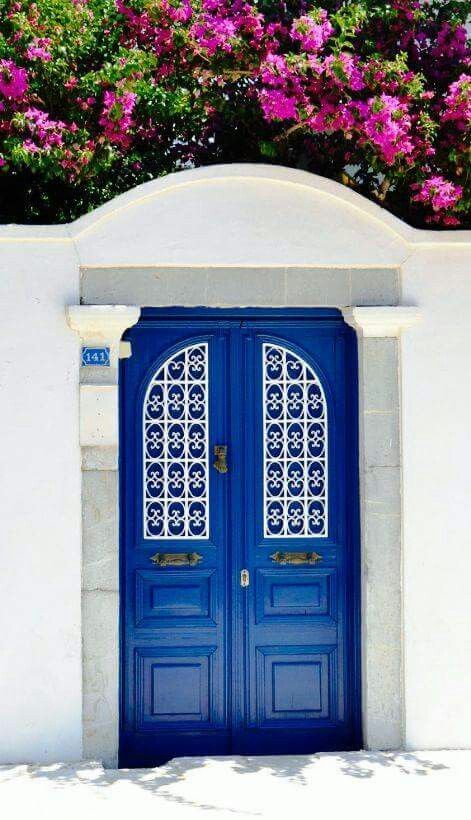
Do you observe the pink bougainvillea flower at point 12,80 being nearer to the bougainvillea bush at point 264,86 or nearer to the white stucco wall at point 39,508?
the bougainvillea bush at point 264,86

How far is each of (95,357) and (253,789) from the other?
8.06ft

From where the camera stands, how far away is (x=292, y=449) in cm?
642

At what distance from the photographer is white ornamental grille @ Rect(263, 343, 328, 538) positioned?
21.0ft

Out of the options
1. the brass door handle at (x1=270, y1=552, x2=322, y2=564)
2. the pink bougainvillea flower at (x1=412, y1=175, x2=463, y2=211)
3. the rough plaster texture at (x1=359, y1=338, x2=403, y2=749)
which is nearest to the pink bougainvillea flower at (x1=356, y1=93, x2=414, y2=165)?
the pink bougainvillea flower at (x1=412, y1=175, x2=463, y2=211)

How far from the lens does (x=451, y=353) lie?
632cm

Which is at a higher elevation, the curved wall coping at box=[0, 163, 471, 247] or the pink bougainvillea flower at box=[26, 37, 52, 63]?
the pink bougainvillea flower at box=[26, 37, 52, 63]

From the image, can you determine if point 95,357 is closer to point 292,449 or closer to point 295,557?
point 292,449

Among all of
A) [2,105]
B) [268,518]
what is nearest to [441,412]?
[268,518]

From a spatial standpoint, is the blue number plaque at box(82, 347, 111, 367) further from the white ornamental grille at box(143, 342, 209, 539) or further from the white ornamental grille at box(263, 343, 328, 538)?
the white ornamental grille at box(263, 343, 328, 538)

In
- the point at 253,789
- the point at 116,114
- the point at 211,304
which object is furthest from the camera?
the point at 116,114

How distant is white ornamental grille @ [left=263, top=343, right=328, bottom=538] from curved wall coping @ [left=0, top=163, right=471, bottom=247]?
36.3 inches

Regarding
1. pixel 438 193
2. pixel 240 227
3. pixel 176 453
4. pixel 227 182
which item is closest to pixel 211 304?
pixel 240 227

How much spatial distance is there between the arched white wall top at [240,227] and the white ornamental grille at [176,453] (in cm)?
60

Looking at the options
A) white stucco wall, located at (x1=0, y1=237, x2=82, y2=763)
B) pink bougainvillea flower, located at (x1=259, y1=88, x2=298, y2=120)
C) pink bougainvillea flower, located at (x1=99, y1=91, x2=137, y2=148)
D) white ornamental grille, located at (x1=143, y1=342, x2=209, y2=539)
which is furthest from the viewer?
pink bougainvillea flower, located at (x1=99, y1=91, x2=137, y2=148)
